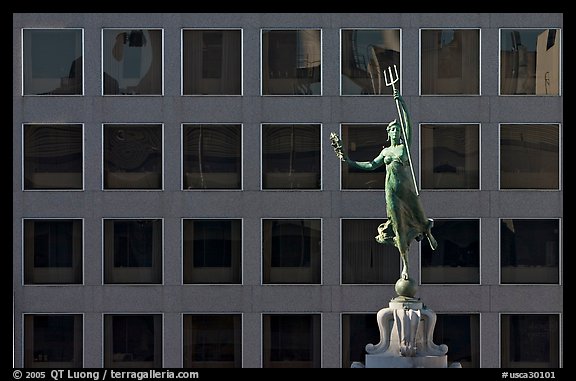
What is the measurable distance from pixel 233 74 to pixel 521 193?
921 cm

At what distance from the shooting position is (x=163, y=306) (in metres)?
38.7

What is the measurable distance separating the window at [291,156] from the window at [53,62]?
586 centimetres

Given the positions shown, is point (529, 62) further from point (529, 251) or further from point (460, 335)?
point (460, 335)

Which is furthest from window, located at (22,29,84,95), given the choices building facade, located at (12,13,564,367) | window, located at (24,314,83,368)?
window, located at (24,314,83,368)

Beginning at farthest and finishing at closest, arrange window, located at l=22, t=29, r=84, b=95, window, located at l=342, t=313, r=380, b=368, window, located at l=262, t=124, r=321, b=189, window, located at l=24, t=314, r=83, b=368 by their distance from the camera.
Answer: window, located at l=22, t=29, r=84, b=95 → window, located at l=262, t=124, r=321, b=189 → window, located at l=24, t=314, r=83, b=368 → window, located at l=342, t=313, r=380, b=368

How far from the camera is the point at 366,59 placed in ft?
128

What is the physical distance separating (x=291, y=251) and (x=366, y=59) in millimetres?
6065

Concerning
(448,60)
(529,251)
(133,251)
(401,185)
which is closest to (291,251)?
(133,251)

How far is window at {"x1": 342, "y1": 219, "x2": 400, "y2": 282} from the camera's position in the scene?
38812mm

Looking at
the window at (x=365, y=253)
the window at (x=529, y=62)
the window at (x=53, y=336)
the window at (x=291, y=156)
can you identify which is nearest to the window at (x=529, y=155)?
the window at (x=529, y=62)

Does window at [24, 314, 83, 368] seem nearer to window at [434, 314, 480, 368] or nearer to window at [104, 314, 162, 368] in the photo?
window at [104, 314, 162, 368]

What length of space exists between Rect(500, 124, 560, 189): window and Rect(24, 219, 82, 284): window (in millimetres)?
12768

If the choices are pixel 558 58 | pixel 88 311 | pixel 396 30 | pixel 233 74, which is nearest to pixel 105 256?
pixel 88 311
